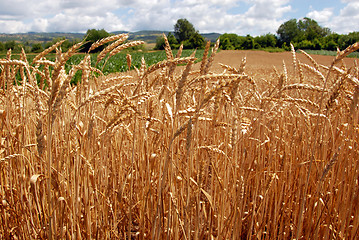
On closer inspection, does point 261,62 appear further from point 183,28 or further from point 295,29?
point 183,28

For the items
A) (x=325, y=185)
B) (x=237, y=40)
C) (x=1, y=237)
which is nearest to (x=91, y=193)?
(x=1, y=237)

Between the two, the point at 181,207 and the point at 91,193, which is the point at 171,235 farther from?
the point at 91,193

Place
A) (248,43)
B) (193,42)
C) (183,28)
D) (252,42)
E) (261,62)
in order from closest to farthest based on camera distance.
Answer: (261,62), (252,42), (193,42), (248,43), (183,28)

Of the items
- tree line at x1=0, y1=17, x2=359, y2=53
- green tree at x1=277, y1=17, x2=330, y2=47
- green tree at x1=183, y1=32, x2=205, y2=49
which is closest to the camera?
tree line at x1=0, y1=17, x2=359, y2=53

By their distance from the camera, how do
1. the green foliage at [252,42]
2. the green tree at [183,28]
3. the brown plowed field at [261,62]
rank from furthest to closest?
the green tree at [183,28] < the green foliage at [252,42] < the brown plowed field at [261,62]

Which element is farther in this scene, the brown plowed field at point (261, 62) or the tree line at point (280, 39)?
the tree line at point (280, 39)

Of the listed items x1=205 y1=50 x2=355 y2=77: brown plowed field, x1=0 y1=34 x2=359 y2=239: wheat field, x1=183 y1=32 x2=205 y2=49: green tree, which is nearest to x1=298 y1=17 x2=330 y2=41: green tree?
x1=183 y1=32 x2=205 y2=49: green tree

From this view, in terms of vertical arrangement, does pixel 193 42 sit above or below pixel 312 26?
below

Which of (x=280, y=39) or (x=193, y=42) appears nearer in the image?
(x=193, y=42)

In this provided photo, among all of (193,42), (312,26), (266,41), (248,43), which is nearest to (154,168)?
(193,42)

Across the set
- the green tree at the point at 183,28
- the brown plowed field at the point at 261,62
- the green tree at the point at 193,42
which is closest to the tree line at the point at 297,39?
the green tree at the point at 193,42

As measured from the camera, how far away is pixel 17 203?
61.6 inches

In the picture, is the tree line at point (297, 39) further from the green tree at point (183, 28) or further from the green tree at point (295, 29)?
the green tree at point (183, 28)

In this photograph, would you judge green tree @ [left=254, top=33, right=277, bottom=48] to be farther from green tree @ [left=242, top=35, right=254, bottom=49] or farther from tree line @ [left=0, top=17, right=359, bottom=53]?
green tree @ [left=242, top=35, right=254, bottom=49]
